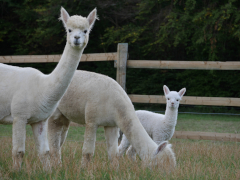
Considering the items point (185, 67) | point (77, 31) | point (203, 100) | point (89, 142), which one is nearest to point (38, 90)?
point (77, 31)

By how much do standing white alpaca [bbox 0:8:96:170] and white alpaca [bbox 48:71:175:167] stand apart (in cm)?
50

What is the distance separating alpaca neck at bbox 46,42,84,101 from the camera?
3684 mm

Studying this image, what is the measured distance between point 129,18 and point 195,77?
4.23 metres

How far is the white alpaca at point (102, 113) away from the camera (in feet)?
13.7

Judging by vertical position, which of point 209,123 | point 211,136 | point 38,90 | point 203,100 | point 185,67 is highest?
point 185,67

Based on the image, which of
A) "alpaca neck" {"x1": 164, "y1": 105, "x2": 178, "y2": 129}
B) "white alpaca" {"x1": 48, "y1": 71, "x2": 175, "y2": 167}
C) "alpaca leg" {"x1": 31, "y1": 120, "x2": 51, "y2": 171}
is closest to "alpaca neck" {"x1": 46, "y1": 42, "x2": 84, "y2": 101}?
"alpaca leg" {"x1": 31, "y1": 120, "x2": 51, "y2": 171}

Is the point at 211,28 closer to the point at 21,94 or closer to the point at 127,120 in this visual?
the point at 127,120

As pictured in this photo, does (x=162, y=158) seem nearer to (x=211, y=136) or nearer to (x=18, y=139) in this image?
(x=18, y=139)

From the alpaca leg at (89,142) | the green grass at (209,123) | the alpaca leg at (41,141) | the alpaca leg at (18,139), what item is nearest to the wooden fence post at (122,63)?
the alpaca leg at (89,142)

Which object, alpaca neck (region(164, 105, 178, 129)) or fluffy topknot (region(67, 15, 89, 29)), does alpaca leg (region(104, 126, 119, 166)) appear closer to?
alpaca neck (region(164, 105, 178, 129))

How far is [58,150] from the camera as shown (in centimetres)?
502

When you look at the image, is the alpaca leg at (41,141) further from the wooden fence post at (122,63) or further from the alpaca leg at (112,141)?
the wooden fence post at (122,63)

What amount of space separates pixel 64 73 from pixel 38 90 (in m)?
0.48

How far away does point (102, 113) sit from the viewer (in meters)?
4.46
